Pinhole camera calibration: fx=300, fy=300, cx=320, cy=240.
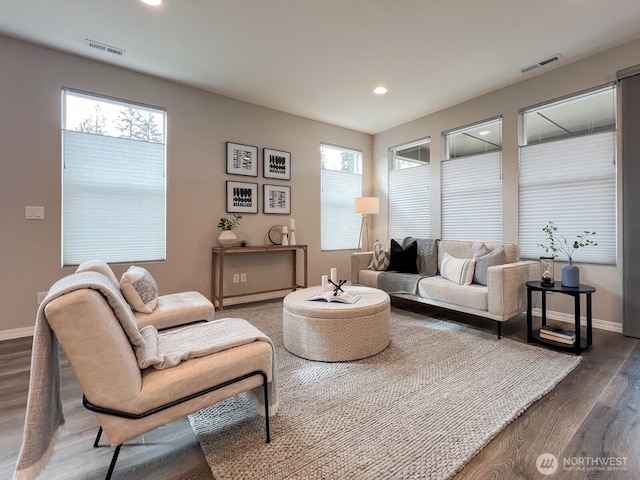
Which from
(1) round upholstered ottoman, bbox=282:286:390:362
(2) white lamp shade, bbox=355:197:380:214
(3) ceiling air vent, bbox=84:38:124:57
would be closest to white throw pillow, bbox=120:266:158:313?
(1) round upholstered ottoman, bbox=282:286:390:362

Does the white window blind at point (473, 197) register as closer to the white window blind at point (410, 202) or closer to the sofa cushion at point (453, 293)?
the white window blind at point (410, 202)

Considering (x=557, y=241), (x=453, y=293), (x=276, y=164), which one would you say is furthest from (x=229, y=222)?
(x=557, y=241)

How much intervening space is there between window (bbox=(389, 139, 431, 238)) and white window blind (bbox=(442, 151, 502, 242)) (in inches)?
13.4

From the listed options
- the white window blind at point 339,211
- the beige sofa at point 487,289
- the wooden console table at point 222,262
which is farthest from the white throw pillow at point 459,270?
the white window blind at point 339,211

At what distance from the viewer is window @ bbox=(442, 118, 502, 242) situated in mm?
3910

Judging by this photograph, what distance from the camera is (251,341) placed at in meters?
1.48

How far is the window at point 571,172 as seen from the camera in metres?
3.04

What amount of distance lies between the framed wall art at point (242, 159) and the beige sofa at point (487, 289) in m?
2.37

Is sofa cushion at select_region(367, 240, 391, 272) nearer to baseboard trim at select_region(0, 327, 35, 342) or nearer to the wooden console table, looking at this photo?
the wooden console table

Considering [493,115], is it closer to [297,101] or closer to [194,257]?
[297,101]

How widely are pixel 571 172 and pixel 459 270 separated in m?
1.61

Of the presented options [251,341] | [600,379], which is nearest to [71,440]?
[251,341]

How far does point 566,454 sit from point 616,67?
11.7 feet

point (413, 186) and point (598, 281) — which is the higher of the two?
point (413, 186)
